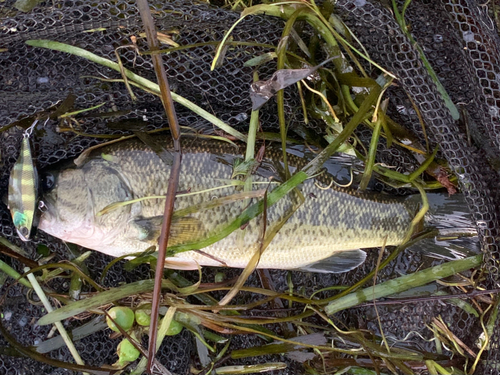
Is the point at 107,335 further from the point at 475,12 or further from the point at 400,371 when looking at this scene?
the point at 475,12

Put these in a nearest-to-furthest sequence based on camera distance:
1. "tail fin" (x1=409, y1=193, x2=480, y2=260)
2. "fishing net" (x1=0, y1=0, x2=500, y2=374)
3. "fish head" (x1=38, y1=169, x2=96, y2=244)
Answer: "fishing net" (x1=0, y1=0, x2=500, y2=374), "fish head" (x1=38, y1=169, x2=96, y2=244), "tail fin" (x1=409, y1=193, x2=480, y2=260)

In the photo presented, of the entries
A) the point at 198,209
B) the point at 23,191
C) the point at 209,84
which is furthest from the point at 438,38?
the point at 23,191

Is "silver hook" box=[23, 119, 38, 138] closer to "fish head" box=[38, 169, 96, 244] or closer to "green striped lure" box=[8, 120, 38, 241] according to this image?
"green striped lure" box=[8, 120, 38, 241]

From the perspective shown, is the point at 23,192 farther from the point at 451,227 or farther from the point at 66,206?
the point at 451,227


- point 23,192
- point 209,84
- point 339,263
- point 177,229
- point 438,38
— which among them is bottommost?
point 339,263

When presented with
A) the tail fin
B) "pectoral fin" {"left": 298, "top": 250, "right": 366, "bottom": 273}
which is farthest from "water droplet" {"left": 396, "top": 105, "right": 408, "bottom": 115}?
"pectoral fin" {"left": 298, "top": 250, "right": 366, "bottom": 273}

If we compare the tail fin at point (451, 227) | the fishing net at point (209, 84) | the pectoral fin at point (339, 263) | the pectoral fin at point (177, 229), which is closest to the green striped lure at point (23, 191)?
the fishing net at point (209, 84)

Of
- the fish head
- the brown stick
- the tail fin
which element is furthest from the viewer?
the tail fin
